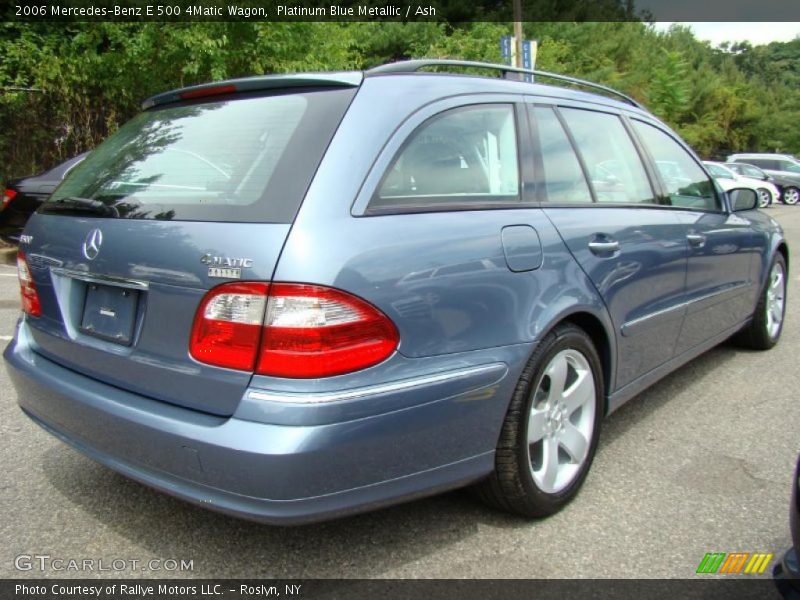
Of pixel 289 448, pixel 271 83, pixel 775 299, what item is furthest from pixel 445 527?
pixel 775 299

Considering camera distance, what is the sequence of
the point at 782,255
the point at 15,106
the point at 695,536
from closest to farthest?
the point at 695,536
the point at 782,255
the point at 15,106

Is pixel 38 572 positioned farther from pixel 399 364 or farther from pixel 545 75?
pixel 545 75

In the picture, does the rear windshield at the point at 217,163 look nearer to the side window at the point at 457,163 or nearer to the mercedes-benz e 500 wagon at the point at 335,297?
the mercedes-benz e 500 wagon at the point at 335,297

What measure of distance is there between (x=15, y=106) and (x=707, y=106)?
1842 inches

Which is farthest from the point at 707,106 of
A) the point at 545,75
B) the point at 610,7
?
the point at 545,75

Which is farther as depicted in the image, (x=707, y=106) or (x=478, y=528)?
(x=707, y=106)

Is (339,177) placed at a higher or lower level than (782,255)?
higher

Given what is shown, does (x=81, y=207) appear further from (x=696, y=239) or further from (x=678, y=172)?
(x=678, y=172)

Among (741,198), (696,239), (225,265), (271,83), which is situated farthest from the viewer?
(741,198)

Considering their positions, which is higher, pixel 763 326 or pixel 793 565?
pixel 793 565

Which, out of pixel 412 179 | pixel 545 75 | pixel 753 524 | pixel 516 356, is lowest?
pixel 753 524

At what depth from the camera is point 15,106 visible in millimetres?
11289

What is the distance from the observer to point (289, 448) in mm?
1886

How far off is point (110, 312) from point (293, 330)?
29.2 inches
